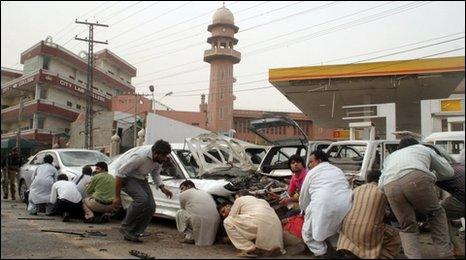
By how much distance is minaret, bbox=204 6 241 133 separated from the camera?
5097 cm

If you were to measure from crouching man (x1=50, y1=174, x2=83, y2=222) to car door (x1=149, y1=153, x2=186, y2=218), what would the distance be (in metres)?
1.58

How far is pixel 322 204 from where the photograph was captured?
5.12 metres

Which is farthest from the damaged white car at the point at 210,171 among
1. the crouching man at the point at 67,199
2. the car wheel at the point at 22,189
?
the car wheel at the point at 22,189

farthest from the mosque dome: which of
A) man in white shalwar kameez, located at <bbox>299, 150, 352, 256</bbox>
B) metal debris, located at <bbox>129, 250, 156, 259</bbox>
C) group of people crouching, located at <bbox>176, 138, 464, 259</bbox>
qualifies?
metal debris, located at <bbox>129, 250, 156, 259</bbox>

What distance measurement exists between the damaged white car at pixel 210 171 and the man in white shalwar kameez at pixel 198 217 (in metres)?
0.47

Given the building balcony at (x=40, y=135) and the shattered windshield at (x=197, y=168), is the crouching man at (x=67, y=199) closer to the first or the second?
the shattered windshield at (x=197, y=168)

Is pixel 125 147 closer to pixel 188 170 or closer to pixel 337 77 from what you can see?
pixel 337 77

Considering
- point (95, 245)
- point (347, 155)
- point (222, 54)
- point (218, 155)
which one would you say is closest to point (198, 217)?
point (95, 245)

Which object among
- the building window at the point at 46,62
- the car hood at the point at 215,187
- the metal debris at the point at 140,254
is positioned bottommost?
the metal debris at the point at 140,254

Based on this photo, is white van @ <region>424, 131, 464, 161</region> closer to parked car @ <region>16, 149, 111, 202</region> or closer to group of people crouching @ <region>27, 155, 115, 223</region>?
group of people crouching @ <region>27, 155, 115, 223</region>

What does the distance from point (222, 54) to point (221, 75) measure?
3002 mm

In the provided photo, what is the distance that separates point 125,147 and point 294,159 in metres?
29.3

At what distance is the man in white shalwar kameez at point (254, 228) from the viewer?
17.0 ft

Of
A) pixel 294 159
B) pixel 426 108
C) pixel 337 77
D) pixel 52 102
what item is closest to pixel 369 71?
pixel 337 77
